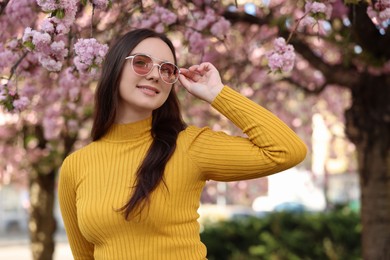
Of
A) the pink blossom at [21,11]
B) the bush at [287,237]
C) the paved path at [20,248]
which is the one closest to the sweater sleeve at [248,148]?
the pink blossom at [21,11]

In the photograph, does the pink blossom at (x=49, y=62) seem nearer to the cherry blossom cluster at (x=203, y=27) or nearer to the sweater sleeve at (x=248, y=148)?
the sweater sleeve at (x=248, y=148)

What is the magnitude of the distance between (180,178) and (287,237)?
610cm

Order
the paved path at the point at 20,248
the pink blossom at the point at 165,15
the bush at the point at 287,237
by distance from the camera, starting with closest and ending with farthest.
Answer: the pink blossom at the point at 165,15 → the bush at the point at 287,237 → the paved path at the point at 20,248

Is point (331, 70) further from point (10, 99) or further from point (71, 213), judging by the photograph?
point (71, 213)

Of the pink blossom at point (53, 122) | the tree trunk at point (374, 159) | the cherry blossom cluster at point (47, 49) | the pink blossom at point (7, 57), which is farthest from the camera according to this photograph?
the pink blossom at point (53, 122)

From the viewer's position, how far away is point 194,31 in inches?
154

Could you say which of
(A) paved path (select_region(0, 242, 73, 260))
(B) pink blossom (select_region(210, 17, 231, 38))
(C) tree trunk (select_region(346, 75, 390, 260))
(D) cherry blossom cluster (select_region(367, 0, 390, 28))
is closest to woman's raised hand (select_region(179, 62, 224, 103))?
(D) cherry blossom cluster (select_region(367, 0, 390, 28))

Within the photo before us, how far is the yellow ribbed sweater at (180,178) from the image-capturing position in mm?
2014

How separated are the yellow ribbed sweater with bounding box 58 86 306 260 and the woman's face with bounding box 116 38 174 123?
0.13m

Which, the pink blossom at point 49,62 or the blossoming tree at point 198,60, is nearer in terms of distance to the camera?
the pink blossom at point 49,62

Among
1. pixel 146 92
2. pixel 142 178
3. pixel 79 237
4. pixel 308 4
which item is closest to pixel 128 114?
pixel 146 92

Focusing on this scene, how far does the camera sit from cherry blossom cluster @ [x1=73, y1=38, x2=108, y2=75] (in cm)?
273

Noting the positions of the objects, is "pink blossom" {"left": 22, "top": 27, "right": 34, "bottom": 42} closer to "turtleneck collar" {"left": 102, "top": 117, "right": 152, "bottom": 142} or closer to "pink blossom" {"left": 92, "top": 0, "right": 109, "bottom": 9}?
"pink blossom" {"left": 92, "top": 0, "right": 109, "bottom": 9}

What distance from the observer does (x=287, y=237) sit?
7.93m
